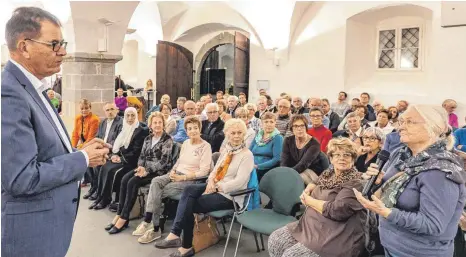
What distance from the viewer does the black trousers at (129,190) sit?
4031mm

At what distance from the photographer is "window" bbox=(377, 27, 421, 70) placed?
7.87 meters

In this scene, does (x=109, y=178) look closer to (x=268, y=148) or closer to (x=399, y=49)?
(x=268, y=148)

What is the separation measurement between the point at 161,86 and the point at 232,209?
25.3 ft

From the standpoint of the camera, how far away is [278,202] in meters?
3.28

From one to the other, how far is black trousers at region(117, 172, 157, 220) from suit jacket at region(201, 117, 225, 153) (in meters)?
1.04

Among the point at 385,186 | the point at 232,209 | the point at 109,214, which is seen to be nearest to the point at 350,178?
the point at 385,186

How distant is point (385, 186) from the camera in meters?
2.12

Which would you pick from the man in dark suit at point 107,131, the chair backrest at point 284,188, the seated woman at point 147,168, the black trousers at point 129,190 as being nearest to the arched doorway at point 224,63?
the man in dark suit at point 107,131

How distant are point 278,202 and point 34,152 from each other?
2.26 metres

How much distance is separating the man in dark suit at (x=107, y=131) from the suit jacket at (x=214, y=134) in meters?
1.06

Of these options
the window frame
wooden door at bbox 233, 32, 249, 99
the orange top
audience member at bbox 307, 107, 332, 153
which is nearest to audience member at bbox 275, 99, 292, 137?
audience member at bbox 307, 107, 332, 153

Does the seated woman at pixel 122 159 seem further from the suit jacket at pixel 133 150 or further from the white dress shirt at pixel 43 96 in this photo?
the white dress shirt at pixel 43 96

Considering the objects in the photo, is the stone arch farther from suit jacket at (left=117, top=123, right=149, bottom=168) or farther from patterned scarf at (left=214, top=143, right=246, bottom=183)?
patterned scarf at (left=214, top=143, right=246, bottom=183)

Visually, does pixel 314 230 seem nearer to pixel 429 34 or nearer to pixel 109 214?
pixel 109 214
